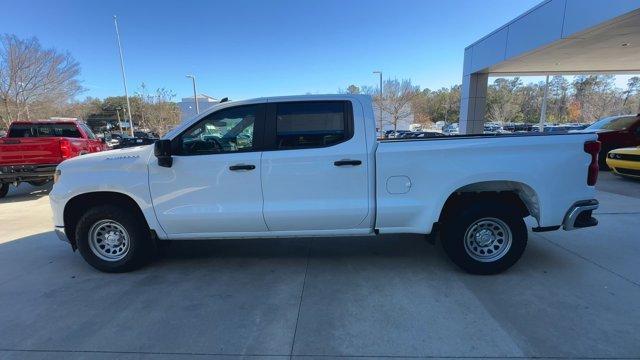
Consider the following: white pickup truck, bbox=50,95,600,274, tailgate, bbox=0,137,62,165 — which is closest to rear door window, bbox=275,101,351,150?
white pickup truck, bbox=50,95,600,274

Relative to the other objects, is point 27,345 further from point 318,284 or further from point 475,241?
point 475,241

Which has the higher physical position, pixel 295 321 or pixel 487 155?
pixel 487 155

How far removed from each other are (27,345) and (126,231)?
4.88 ft

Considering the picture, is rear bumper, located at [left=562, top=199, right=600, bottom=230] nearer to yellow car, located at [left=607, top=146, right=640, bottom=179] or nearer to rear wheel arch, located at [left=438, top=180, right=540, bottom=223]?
rear wheel arch, located at [left=438, top=180, right=540, bottom=223]

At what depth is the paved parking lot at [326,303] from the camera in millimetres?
2951

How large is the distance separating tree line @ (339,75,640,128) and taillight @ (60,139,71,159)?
36.1 metres

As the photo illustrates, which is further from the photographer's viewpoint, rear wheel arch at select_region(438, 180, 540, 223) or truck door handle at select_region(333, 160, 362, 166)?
rear wheel arch at select_region(438, 180, 540, 223)

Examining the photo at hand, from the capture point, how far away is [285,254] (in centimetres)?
496

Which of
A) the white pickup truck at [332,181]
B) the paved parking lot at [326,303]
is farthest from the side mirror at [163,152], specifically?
the paved parking lot at [326,303]

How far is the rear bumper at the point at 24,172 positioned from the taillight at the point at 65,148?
0.36 m

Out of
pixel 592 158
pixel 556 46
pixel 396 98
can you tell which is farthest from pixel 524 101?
pixel 592 158

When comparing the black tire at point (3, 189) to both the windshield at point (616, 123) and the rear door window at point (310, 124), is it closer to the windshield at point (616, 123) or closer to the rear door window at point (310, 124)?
the rear door window at point (310, 124)

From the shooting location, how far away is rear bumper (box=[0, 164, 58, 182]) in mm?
8984

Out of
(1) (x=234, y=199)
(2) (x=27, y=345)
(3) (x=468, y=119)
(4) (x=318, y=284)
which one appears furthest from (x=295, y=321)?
(3) (x=468, y=119)
